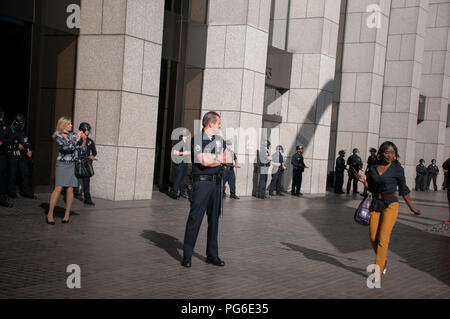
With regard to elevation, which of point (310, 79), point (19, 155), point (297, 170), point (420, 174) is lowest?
point (420, 174)

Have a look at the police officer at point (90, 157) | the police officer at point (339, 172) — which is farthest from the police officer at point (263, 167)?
the police officer at point (90, 157)

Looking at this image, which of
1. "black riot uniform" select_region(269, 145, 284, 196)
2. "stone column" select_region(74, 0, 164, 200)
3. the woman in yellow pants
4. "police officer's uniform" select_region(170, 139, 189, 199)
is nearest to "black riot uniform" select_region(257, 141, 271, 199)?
"black riot uniform" select_region(269, 145, 284, 196)

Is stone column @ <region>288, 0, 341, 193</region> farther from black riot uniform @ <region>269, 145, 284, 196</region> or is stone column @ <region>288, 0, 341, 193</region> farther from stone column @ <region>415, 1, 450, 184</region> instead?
stone column @ <region>415, 1, 450, 184</region>

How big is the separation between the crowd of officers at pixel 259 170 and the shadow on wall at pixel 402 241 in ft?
9.28

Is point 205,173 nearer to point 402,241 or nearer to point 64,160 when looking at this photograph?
point 64,160

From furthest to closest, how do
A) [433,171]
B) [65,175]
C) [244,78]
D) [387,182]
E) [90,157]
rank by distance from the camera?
[433,171], [244,78], [90,157], [65,175], [387,182]

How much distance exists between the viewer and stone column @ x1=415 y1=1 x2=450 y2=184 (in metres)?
32.4

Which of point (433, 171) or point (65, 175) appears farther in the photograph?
point (433, 171)

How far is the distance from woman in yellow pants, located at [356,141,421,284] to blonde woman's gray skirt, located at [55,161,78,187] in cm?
494

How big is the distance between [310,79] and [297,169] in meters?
3.83

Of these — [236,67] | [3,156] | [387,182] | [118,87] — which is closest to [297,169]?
[236,67]

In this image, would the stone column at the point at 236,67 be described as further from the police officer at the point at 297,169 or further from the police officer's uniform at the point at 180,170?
the police officer at the point at 297,169

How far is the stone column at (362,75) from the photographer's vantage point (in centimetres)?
2528

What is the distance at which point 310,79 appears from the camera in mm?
21344
